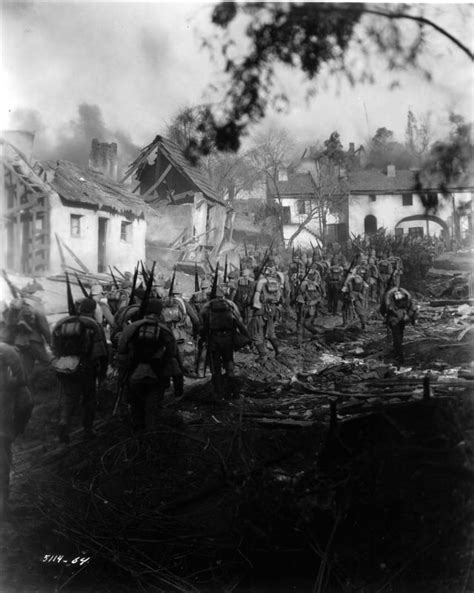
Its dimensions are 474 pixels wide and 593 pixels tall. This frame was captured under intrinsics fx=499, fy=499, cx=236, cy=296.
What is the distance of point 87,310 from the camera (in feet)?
22.6

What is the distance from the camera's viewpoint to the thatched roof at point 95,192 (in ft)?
29.3

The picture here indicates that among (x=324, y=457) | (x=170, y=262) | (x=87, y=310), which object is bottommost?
(x=324, y=457)

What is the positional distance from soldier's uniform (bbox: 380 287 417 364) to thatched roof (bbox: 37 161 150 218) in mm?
4844

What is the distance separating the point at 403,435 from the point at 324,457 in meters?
0.66

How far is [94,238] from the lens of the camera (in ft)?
31.3

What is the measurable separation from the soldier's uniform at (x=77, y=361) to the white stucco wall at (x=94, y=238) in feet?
8.87

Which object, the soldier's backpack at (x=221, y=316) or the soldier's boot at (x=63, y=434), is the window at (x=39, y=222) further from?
the soldier's boot at (x=63, y=434)

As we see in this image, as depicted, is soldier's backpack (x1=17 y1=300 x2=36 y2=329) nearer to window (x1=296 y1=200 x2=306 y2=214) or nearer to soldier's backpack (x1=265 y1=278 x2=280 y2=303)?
soldier's backpack (x1=265 y1=278 x2=280 y2=303)

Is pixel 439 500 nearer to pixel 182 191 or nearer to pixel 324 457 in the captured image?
pixel 324 457

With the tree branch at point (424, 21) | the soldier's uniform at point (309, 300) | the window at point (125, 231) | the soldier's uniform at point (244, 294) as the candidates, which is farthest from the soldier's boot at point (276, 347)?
the tree branch at point (424, 21)

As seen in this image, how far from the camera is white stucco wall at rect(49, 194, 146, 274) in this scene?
924 centimetres

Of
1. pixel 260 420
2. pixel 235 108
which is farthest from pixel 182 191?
pixel 260 420

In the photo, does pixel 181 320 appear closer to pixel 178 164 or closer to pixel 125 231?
pixel 125 231

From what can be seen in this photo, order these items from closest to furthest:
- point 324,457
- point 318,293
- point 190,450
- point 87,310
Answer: point 324,457, point 190,450, point 87,310, point 318,293
